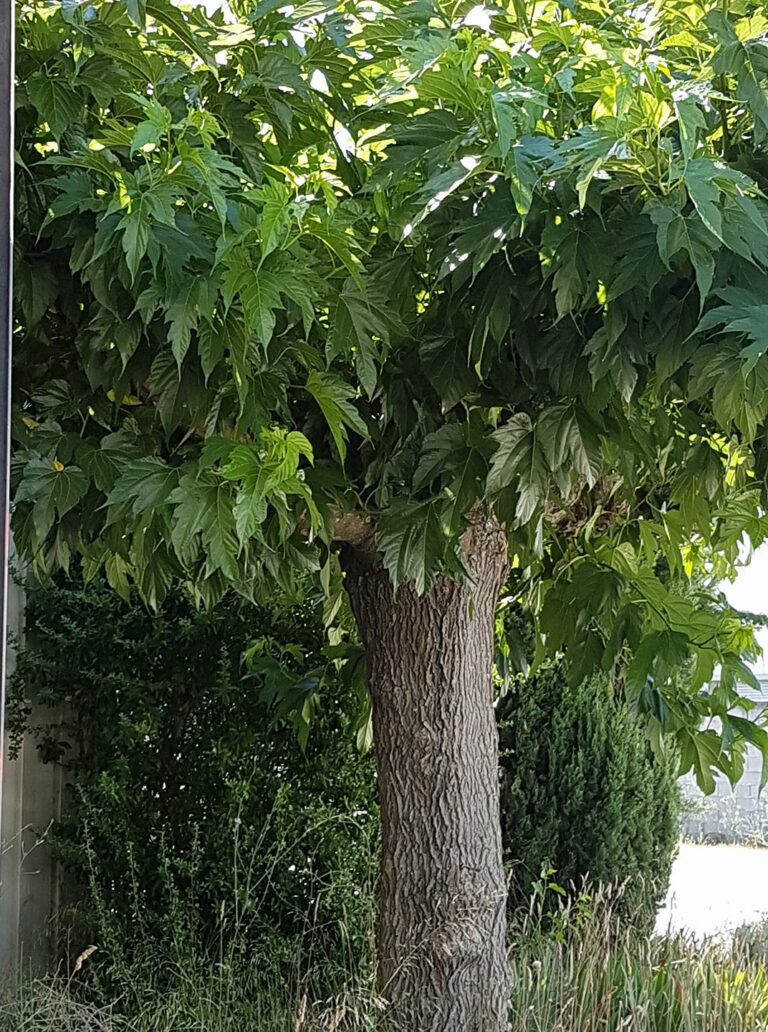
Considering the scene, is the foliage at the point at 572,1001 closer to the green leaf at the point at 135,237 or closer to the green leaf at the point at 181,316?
the green leaf at the point at 181,316

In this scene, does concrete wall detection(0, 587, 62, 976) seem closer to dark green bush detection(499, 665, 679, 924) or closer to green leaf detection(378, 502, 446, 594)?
dark green bush detection(499, 665, 679, 924)

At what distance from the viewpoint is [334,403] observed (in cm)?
147

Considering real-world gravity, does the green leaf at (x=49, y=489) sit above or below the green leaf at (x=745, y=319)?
below

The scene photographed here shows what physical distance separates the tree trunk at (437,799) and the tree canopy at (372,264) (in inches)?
14.5

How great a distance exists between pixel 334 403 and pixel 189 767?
267cm

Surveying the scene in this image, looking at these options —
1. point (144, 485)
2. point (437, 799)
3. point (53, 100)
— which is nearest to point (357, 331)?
point (144, 485)

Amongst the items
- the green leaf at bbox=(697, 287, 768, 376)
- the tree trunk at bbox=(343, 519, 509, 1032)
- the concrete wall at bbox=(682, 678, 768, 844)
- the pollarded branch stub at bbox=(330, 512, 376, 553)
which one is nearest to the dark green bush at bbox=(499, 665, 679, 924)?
the tree trunk at bbox=(343, 519, 509, 1032)

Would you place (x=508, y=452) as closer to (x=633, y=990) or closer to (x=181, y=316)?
(x=181, y=316)

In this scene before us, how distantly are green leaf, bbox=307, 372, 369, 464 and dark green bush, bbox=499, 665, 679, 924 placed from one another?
2686 mm

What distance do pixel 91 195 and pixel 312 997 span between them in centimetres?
274

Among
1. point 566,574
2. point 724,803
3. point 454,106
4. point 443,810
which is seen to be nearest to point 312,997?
point 443,810

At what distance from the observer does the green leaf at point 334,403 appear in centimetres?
145

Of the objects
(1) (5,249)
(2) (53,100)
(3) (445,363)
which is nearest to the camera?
(1) (5,249)

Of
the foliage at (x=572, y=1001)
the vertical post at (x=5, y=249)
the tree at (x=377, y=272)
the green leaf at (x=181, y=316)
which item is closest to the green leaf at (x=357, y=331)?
the tree at (x=377, y=272)
